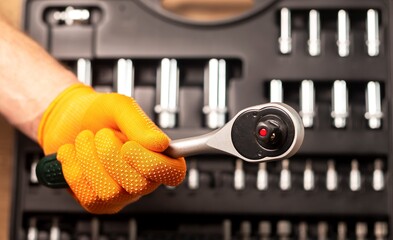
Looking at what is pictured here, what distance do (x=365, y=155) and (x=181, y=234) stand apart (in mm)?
240

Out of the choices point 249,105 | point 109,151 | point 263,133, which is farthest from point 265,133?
point 249,105

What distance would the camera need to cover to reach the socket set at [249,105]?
732 mm

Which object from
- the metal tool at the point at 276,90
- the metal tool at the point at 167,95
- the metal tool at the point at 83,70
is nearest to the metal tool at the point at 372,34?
the metal tool at the point at 276,90

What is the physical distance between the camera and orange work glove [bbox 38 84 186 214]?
20.2 inches

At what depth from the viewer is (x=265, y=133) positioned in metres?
0.45

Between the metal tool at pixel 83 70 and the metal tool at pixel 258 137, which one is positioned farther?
the metal tool at pixel 83 70

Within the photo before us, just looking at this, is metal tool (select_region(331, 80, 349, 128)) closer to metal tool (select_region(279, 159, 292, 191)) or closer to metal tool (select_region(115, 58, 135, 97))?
metal tool (select_region(279, 159, 292, 191))

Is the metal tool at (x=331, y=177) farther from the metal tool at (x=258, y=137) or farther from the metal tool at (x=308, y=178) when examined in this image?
the metal tool at (x=258, y=137)

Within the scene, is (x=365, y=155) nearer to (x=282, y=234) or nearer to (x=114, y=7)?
(x=282, y=234)

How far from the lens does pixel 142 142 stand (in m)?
0.51

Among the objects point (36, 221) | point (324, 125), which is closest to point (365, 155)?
point (324, 125)

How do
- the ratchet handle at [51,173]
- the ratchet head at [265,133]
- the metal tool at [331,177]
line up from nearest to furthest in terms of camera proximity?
the ratchet head at [265,133], the ratchet handle at [51,173], the metal tool at [331,177]

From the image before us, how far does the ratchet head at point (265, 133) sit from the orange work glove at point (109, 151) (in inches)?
2.5

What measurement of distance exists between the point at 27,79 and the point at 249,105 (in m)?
0.26
